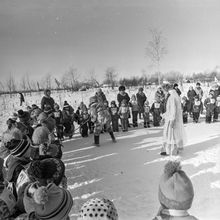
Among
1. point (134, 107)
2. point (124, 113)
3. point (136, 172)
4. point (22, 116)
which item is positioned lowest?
point (136, 172)

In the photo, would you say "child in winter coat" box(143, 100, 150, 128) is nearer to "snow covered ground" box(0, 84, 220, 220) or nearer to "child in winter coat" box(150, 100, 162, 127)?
"child in winter coat" box(150, 100, 162, 127)

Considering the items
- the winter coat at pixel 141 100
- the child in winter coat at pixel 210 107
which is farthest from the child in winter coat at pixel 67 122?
the child in winter coat at pixel 210 107

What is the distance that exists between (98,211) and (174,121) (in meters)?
2.75

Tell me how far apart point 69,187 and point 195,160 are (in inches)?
69.2

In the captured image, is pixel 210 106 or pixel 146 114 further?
pixel 146 114

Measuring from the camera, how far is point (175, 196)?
1111 mm

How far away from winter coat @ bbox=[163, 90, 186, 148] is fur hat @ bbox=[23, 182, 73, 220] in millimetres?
2619

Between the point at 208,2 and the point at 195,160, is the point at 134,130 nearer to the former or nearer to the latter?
the point at 195,160

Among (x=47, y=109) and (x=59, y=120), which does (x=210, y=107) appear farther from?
(x=47, y=109)

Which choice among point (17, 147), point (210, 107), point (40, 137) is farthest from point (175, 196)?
point (210, 107)

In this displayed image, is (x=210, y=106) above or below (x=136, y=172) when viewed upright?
above

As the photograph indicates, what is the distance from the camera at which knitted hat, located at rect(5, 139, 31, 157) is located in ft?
6.03

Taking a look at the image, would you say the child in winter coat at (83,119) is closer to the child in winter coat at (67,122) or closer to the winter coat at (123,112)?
the child in winter coat at (67,122)

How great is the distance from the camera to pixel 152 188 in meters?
2.63
